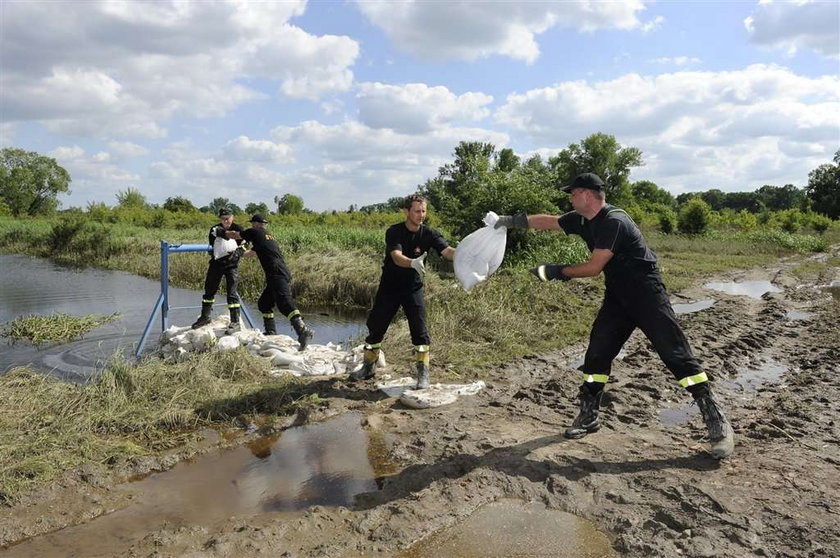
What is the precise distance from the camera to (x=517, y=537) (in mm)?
3131

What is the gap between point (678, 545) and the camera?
2.93 meters

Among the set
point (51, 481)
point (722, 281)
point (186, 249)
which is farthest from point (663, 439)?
point (722, 281)

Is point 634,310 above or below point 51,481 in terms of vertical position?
above

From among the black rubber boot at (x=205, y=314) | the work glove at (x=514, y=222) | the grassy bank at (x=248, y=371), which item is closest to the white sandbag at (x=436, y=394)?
the grassy bank at (x=248, y=371)

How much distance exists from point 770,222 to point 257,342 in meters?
49.9

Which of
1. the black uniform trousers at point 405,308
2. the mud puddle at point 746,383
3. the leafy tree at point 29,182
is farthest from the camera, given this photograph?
the leafy tree at point 29,182

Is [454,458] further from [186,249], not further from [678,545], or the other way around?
[186,249]

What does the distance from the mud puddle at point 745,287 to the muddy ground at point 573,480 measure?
10.1 meters

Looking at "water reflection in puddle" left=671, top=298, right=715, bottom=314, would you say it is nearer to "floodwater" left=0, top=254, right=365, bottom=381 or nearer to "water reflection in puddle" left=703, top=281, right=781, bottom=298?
"water reflection in puddle" left=703, top=281, right=781, bottom=298

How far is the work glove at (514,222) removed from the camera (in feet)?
15.3

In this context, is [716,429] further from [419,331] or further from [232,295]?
[232,295]

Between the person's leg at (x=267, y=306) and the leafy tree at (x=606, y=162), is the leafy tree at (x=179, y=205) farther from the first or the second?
the person's leg at (x=267, y=306)

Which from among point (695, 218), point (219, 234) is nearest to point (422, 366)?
point (219, 234)

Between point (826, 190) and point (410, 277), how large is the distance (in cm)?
6334
